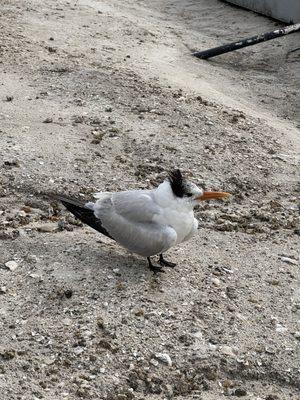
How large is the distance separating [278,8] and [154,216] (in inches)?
336

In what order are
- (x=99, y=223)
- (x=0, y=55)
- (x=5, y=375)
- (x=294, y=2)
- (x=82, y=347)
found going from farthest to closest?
(x=294, y=2) → (x=0, y=55) → (x=99, y=223) → (x=82, y=347) → (x=5, y=375)

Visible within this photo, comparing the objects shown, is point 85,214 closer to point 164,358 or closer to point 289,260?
point 164,358

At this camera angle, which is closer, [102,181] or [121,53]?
[102,181]

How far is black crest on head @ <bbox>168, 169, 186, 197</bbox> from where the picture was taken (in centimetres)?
428

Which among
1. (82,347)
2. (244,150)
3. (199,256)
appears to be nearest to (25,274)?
(82,347)

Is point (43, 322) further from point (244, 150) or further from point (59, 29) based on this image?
point (59, 29)

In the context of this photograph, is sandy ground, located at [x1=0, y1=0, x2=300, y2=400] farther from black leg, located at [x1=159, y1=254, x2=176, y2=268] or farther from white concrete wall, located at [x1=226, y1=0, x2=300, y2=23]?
white concrete wall, located at [x1=226, y1=0, x2=300, y2=23]

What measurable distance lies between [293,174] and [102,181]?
183 cm

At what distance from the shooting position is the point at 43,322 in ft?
13.3

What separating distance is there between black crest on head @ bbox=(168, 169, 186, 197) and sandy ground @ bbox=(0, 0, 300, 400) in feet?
1.88

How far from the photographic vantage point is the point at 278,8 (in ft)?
39.2

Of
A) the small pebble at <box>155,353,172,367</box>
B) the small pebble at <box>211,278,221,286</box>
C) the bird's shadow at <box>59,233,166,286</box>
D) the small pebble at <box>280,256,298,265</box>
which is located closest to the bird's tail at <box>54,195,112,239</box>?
the bird's shadow at <box>59,233,166,286</box>

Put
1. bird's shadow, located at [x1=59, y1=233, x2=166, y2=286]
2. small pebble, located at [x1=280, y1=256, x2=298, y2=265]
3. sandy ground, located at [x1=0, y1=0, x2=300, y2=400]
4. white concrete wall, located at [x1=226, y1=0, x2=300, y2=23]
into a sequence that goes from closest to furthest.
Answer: sandy ground, located at [x1=0, y1=0, x2=300, y2=400], bird's shadow, located at [x1=59, y1=233, x2=166, y2=286], small pebble, located at [x1=280, y1=256, x2=298, y2=265], white concrete wall, located at [x1=226, y1=0, x2=300, y2=23]

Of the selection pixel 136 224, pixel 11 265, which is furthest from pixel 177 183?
pixel 11 265
